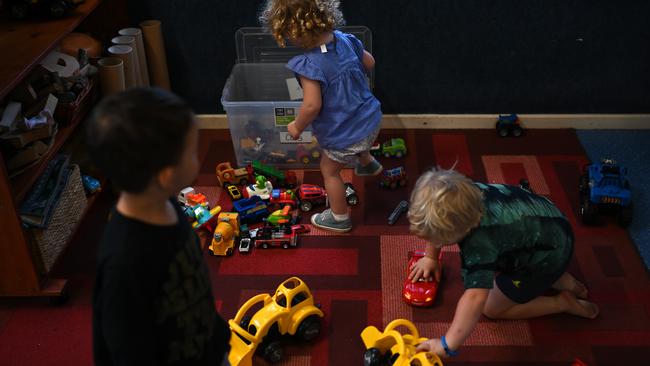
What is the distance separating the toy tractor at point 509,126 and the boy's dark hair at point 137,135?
1.95 m

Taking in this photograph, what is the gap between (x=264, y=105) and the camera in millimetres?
2383

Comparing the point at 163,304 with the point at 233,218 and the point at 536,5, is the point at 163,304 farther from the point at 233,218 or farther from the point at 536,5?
the point at 536,5

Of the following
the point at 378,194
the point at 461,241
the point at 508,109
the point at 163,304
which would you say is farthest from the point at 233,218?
the point at 508,109

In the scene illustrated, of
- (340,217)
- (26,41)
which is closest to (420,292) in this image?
(340,217)

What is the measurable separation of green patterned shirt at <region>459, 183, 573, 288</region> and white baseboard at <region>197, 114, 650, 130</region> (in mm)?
1159

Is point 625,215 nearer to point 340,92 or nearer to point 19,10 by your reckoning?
point 340,92

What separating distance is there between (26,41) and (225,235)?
86 cm

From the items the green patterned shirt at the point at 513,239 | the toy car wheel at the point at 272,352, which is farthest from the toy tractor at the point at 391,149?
the toy car wheel at the point at 272,352

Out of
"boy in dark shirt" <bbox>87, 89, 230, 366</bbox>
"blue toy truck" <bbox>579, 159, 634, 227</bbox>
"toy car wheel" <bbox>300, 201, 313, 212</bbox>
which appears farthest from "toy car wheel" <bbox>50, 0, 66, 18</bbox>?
"blue toy truck" <bbox>579, 159, 634, 227</bbox>

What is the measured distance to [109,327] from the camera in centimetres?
102

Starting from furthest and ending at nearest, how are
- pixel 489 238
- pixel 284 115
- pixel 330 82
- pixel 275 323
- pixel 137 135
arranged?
pixel 284 115, pixel 330 82, pixel 275 323, pixel 489 238, pixel 137 135

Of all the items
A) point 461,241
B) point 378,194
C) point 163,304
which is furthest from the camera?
point 378,194

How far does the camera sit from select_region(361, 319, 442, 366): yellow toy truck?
5.09ft

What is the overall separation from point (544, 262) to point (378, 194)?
0.86m
